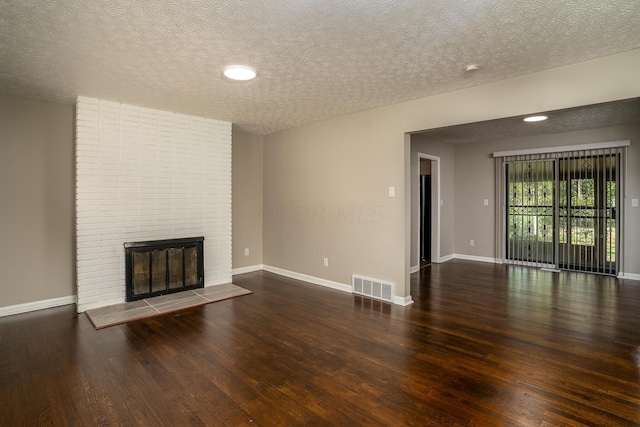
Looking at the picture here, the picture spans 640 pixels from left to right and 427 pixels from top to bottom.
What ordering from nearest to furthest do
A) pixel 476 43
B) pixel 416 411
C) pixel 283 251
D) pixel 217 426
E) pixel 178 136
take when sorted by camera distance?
pixel 217 426
pixel 416 411
pixel 476 43
pixel 178 136
pixel 283 251

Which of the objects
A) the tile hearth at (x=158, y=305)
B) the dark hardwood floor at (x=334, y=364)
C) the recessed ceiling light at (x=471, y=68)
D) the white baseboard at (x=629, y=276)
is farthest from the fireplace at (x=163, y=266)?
the white baseboard at (x=629, y=276)

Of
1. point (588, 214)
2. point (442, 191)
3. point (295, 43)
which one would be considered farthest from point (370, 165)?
point (588, 214)

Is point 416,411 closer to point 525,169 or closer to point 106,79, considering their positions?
point 106,79

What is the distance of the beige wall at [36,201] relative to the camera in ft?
12.0

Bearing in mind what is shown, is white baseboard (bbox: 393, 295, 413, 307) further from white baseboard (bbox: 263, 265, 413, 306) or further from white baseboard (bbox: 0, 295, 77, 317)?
white baseboard (bbox: 0, 295, 77, 317)

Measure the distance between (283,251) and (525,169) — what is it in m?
4.88

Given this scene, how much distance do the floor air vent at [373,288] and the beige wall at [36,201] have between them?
3621mm

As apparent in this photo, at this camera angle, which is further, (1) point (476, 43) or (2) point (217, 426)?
(1) point (476, 43)

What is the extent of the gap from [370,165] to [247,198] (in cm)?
249

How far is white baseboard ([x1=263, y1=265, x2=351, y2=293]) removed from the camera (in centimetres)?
471

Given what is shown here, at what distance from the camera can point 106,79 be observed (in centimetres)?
321

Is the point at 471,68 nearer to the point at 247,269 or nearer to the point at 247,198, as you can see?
the point at 247,198

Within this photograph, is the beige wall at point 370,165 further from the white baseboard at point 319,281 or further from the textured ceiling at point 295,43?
the textured ceiling at point 295,43

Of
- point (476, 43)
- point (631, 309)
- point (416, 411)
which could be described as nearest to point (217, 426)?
point (416, 411)
